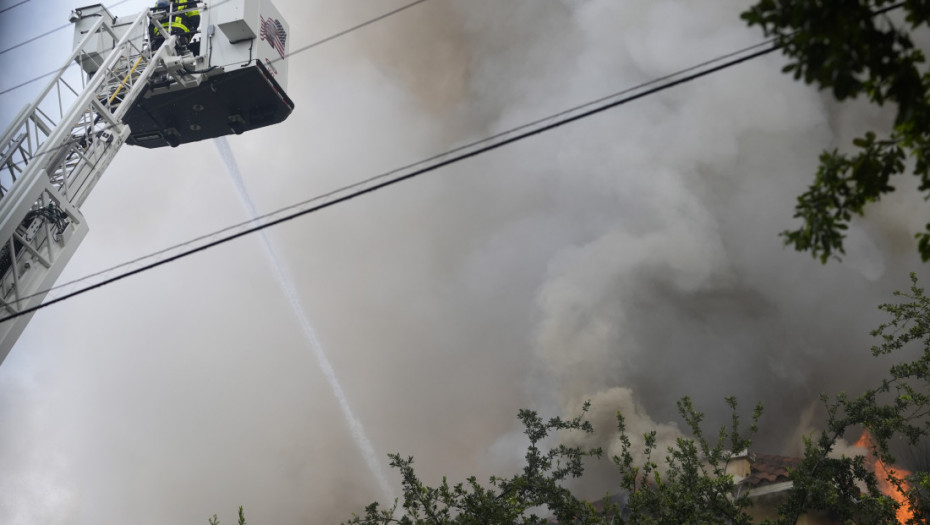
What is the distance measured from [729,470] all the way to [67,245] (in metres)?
32.5

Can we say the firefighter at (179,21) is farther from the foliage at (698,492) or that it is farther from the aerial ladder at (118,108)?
the foliage at (698,492)

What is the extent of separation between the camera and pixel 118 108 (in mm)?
13852

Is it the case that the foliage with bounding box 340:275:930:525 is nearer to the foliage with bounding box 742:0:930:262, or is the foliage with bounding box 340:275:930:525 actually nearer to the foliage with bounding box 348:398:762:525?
the foliage with bounding box 348:398:762:525

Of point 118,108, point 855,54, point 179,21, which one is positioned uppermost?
point 179,21

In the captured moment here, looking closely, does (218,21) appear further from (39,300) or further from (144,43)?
(39,300)

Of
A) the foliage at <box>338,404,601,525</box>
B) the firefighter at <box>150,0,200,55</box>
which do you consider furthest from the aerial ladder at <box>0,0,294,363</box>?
the foliage at <box>338,404,601,525</box>

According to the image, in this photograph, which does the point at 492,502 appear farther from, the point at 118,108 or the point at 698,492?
the point at 118,108

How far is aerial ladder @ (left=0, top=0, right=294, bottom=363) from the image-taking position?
1141cm

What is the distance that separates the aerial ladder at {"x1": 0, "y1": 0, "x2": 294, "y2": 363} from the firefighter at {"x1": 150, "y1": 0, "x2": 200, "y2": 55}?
1.4 inches

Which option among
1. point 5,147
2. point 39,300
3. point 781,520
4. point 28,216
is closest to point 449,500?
point 781,520

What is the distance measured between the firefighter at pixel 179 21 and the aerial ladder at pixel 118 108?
0.04 meters

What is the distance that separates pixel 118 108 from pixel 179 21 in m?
3.77

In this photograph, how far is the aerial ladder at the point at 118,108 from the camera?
1141cm

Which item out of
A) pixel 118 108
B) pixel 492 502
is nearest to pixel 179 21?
pixel 118 108
